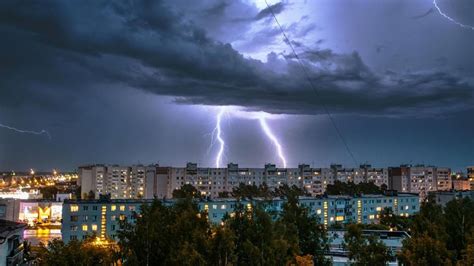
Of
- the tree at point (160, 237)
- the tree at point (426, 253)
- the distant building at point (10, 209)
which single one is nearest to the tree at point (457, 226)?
the tree at point (426, 253)

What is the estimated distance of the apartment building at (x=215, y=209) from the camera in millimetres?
26812

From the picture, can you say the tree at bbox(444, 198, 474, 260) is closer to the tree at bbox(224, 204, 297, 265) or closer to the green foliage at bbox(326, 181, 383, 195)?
the tree at bbox(224, 204, 297, 265)

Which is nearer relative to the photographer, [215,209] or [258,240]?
[258,240]

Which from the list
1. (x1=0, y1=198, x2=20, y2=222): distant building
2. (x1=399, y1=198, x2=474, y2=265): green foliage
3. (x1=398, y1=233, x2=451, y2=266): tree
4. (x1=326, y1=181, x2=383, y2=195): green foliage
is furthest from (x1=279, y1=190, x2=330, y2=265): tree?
(x1=326, y1=181, x2=383, y2=195): green foliage

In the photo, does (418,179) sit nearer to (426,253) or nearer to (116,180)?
(116,180)

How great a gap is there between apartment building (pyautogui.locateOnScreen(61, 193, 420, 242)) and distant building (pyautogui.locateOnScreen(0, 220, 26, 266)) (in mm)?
8740

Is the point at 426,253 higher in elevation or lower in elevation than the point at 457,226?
lower

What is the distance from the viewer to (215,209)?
3095 centimetres

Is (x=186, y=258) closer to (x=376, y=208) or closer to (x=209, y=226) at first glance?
(x=209, y=226)

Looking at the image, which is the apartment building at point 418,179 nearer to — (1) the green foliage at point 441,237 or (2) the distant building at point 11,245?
(1) the green foliage at point 441,237

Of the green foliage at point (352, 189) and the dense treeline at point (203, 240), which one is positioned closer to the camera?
the dense treeline at point (203, 240)

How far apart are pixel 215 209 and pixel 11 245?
70.6 feet

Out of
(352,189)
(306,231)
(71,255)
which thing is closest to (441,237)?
(306,231)

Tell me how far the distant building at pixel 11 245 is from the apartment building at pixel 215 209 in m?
8.74
